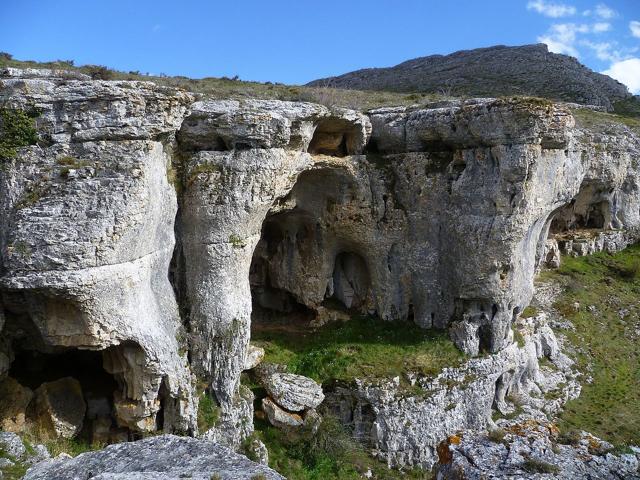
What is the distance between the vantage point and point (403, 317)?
19734 millimetres

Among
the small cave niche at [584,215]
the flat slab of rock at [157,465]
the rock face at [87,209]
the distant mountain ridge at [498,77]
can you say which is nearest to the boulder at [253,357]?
the rock face at [87,209]

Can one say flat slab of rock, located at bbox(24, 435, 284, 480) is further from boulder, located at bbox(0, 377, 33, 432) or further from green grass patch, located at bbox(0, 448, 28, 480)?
boulder, located at bbox(0, 377, 33, 432)

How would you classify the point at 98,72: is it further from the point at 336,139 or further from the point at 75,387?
the point at 75,387

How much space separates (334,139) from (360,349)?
24.7 feet

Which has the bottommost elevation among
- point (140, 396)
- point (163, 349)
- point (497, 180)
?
point (140, 396)

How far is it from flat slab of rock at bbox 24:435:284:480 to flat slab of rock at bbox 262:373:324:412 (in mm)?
7159

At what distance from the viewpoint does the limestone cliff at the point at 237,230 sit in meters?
10.7

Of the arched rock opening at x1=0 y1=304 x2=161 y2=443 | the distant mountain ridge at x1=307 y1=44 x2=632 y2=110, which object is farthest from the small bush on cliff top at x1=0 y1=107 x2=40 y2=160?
the distant mountain ridge at x1=307 y1=44 x2=632 y2=110

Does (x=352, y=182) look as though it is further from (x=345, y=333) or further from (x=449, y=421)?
(x=449, y=421)

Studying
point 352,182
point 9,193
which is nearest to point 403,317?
point 352,182

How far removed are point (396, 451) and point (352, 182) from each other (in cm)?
921

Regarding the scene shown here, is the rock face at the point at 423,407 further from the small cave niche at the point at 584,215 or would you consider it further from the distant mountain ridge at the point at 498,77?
the distant mountain ridge at the point at 498,77

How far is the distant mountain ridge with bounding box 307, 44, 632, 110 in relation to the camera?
3953 centimetres

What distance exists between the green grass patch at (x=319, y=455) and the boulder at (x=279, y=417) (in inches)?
8.0
